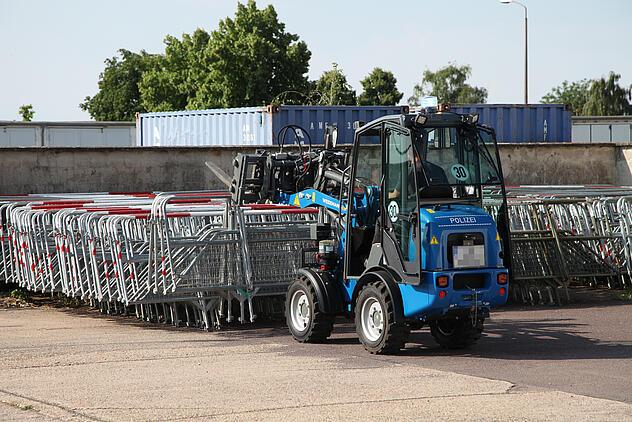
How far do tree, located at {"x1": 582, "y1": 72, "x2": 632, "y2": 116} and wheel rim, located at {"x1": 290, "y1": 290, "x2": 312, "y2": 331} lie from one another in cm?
9000

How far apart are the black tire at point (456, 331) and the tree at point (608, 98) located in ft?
295

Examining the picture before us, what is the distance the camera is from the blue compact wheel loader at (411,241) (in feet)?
35.7

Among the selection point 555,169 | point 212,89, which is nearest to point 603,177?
point 555,169

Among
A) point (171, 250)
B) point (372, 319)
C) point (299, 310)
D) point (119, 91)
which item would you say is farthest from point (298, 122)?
point (119, 91)

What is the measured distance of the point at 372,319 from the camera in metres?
11.5

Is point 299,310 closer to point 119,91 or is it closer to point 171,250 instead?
point 171,250

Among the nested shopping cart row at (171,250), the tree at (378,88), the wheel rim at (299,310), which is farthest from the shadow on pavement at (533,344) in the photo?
Answer: the tree at (378,88)

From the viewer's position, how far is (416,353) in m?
11.6

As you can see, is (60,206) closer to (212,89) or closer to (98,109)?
(212,89)

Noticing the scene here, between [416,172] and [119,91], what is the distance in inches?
3222

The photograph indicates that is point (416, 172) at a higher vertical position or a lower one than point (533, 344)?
higher

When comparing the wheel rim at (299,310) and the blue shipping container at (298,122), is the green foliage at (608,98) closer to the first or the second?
the blue shipping container at (298,122)

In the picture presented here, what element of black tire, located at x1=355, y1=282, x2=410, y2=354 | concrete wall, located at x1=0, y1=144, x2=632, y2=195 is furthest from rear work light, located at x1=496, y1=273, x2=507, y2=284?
concrete wall, located at x1=0, y1=144, x2=632, y2=195

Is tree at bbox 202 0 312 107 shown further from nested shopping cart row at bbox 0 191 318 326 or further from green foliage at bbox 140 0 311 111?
nested shopping cart row at bbox 0 191 318 326
